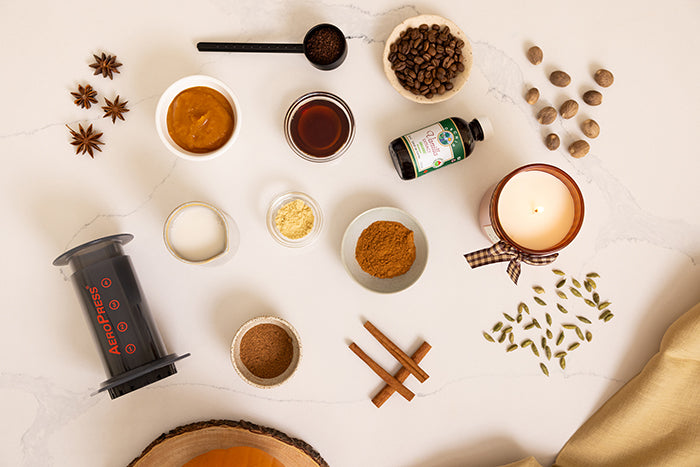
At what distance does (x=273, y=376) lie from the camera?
1.11m

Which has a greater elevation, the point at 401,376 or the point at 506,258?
the point at 506,258

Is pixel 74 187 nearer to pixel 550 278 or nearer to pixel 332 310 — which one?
pixel 332 310

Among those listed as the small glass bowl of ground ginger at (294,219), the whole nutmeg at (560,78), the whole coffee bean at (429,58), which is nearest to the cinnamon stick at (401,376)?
the small glass bowl of ground ginger at (294,219)

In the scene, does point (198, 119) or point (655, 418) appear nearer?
point (198, 119)

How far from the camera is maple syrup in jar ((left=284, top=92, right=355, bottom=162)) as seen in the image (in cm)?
109

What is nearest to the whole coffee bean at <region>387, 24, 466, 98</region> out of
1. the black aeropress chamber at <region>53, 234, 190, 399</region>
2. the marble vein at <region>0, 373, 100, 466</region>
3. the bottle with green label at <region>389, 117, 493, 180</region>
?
the bottle with green label at <region>389, 117, 493, 180</region>

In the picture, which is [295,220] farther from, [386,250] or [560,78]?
[560,78]

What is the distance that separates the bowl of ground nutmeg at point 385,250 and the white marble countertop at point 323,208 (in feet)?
0.16

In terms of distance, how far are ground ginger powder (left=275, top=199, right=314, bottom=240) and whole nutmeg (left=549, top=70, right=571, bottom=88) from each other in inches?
29.8

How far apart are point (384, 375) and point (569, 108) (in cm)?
88

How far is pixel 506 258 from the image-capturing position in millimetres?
1063

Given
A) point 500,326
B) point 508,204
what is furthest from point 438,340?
point 508,204

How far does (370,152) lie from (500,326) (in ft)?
1.97

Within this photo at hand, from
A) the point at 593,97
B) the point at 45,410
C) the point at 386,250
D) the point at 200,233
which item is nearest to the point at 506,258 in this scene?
the point at 386,250
